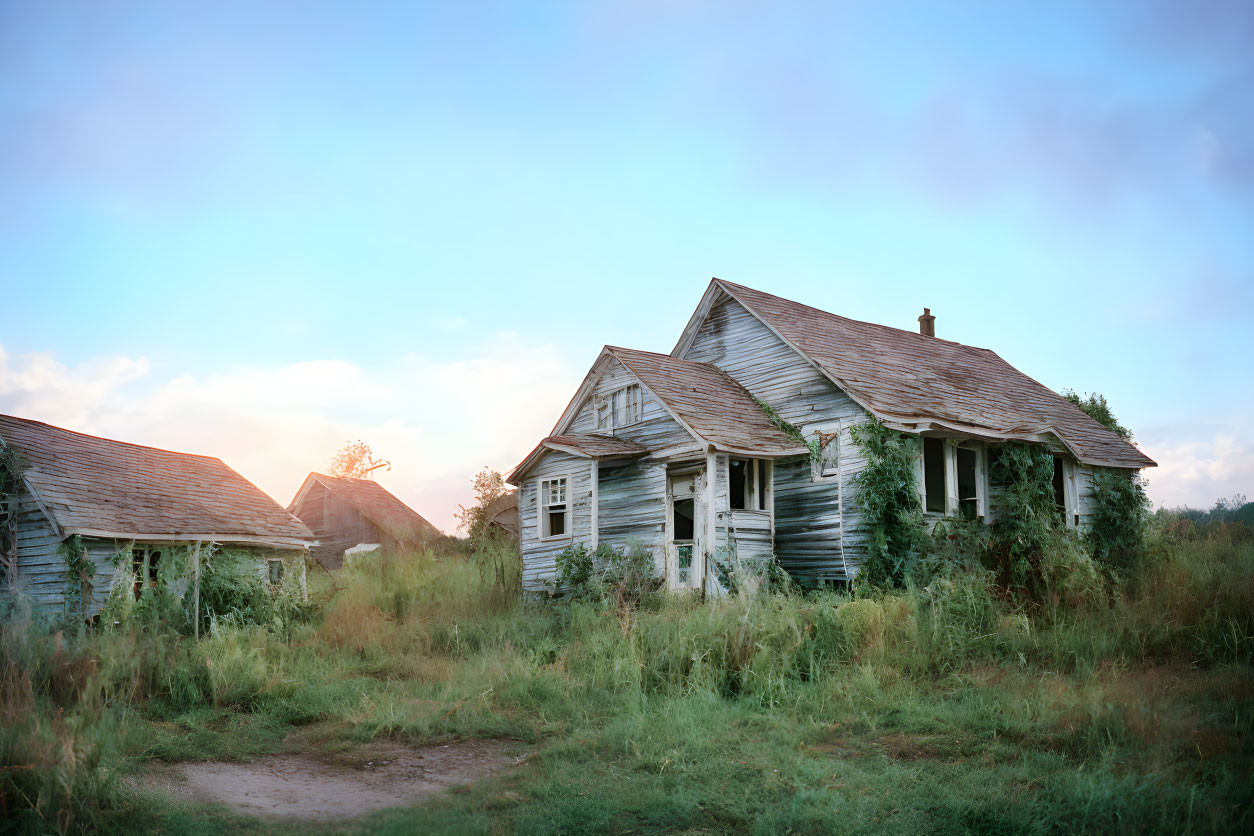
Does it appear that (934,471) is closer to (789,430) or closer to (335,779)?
(789,430)

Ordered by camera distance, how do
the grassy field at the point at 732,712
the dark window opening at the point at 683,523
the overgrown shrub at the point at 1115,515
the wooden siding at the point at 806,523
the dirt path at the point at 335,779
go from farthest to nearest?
1. the overgrown shrub at the point at 1115,515
2. the dark window opening at the point at 683,523
3. the wooden siding at the point at 806,523
4. the dirt path at the point at 335,779
5. the grassy field at the point at 732,712

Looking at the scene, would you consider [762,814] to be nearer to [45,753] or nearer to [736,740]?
[736,740]

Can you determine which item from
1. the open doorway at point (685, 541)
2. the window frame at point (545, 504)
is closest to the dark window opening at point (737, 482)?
the open doorway at point (685, 541)

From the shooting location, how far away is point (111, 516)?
16875mm

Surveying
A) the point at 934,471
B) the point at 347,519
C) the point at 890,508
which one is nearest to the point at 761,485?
the point at 890,508

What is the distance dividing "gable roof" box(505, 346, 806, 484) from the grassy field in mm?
3596

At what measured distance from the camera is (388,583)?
20.4m

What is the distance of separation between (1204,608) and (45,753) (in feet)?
41.3

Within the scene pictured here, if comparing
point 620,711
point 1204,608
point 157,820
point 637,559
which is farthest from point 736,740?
point 637,559

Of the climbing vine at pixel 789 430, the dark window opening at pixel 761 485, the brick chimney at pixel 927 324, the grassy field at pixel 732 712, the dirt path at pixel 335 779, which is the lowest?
the dirt path at pixel 335 779

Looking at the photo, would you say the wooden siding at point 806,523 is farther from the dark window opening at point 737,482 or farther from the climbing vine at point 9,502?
the climbing vine at point 9,502

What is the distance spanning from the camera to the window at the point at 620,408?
18.5m

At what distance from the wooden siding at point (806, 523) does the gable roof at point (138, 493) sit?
11412mm

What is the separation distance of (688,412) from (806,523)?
336 cm
